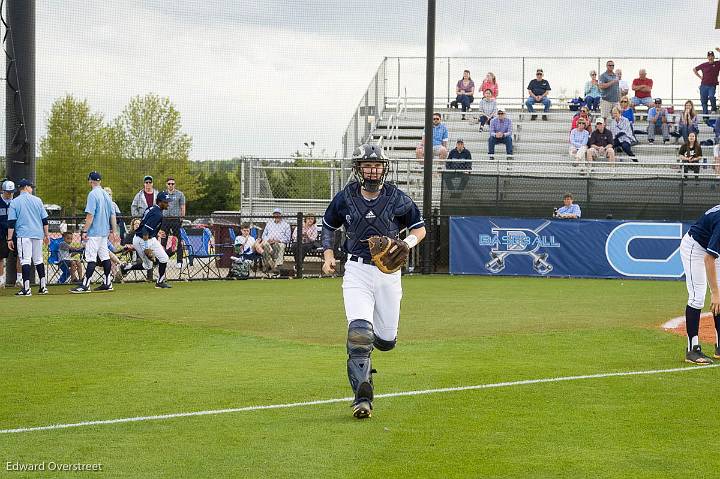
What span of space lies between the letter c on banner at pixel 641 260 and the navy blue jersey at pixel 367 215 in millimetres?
16478

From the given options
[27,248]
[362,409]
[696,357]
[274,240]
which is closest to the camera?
[362,409]

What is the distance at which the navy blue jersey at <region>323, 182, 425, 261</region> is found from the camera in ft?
26.4

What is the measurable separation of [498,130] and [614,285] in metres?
8.77

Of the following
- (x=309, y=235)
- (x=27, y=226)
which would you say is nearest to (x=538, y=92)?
(x=309, y=235)

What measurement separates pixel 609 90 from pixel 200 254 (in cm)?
1422

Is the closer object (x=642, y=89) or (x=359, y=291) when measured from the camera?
(x=359, y=291)

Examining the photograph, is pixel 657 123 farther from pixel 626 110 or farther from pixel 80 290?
pixel 80 290

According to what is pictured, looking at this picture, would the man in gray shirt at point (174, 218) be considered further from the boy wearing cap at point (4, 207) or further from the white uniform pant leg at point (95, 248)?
the boy wearing cap at point (4, 207)

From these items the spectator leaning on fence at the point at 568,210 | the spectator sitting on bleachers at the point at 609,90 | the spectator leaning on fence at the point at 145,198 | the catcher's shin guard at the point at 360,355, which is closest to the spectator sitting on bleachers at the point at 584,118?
the spectator sitting on bleachers at the point at 609,90

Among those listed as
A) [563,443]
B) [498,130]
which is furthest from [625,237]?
[563,443]

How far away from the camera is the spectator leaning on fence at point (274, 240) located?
78.6ft

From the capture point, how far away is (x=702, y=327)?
13.9 meters

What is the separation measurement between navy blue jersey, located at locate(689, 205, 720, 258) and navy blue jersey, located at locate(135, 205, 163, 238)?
1233 cm

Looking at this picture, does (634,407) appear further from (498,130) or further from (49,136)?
(49,136)
